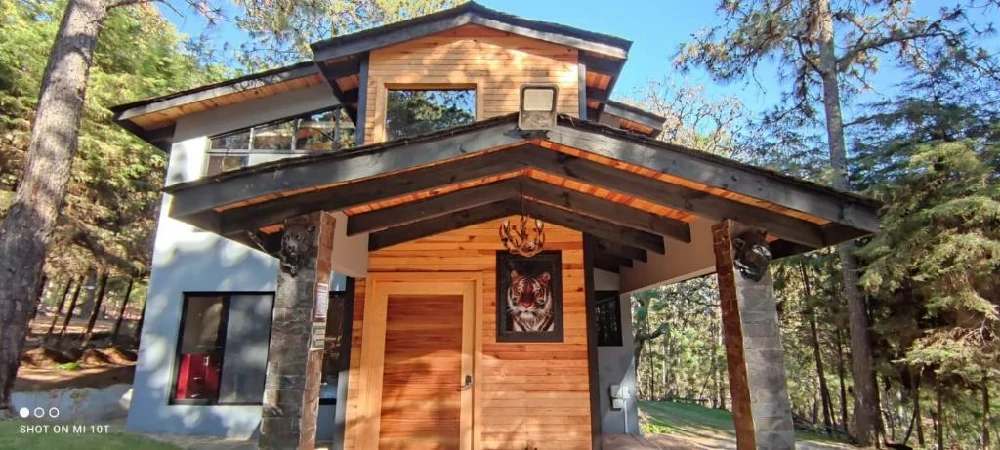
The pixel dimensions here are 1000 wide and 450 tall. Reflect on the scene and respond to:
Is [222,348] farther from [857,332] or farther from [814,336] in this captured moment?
[814,336]

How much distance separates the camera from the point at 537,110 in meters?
2.85

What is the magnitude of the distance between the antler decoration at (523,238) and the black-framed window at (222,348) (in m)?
4.24

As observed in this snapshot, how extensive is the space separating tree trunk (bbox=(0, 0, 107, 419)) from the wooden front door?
4451 mm

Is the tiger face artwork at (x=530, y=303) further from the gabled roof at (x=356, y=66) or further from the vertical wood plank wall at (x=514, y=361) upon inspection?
the gabled roof at (x=356, y=66)

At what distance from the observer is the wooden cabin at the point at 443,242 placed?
2.91 metres

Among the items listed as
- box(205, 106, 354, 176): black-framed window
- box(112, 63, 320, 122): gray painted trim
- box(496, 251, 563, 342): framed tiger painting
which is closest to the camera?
box(496, 251, 563, 342): framed tiger painting

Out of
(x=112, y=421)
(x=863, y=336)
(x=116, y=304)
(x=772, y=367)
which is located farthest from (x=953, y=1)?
(x=116, y=304)

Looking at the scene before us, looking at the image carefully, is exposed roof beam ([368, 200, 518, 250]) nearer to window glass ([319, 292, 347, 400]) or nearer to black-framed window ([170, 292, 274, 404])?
window glass ([319, 292, 347, 400])

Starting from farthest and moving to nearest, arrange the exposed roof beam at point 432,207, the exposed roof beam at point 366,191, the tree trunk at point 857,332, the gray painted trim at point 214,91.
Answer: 1. the tree trunk at point 857,332
2. the gray painted trim at point 214,91
3. the exposed roof beam at point 432,207
4. the exposed roof beam at point 366,191

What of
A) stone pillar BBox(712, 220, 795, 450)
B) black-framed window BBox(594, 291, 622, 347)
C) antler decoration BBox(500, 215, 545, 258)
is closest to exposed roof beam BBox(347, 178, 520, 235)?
antler decoration BBox(500, 215, 545, 258)

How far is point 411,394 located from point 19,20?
1144 cm

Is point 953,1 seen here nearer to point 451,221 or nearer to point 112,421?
point 451,221

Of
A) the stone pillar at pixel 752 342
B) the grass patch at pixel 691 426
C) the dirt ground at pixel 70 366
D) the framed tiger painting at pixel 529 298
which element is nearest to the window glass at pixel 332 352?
the framed tiger painting at pixel 529 298

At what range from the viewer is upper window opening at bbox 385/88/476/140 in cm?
590
